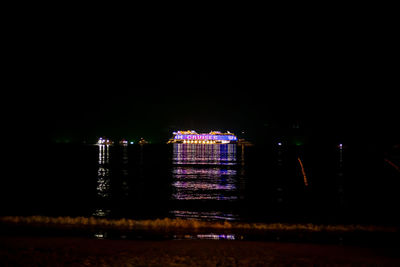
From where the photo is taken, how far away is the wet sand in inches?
220

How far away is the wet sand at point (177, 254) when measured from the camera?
5594 mm

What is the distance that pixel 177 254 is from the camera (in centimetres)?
619

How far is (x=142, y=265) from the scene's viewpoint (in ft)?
17.5

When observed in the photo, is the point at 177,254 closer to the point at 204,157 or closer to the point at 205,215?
the point at 205,215

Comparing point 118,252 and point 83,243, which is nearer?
point 118,252

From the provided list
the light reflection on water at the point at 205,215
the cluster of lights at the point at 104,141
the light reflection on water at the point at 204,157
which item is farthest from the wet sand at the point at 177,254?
the cluster of lights at the point at 104,141

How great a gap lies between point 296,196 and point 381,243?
11.1 meters

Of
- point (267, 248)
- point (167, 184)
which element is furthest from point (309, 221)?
point (167, 184)

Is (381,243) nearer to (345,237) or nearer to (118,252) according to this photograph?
(345,237)

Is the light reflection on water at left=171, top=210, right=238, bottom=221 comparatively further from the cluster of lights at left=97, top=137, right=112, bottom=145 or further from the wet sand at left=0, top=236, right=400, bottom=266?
the cluster of lights at left=97, top=137, right=112, bottom=145

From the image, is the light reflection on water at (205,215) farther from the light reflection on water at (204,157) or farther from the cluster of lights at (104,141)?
the cluster of lights at (104,141)

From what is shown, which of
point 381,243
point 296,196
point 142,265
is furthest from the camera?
point 296,196

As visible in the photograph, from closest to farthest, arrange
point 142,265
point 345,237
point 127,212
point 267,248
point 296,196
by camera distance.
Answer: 1. point 142,265
2. point 267,248
3. point 345,237
4. point 127,212
5. point 296,196

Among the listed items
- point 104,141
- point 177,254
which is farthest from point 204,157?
point 104,141
